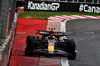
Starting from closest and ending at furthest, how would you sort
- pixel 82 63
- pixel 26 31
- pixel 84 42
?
pixel 82 63
pixel 84 42
pixel 26 31

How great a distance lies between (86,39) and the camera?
15.2m

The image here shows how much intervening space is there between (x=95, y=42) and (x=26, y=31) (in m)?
4.82

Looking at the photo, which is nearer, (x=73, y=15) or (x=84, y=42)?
(x=84, y=42)

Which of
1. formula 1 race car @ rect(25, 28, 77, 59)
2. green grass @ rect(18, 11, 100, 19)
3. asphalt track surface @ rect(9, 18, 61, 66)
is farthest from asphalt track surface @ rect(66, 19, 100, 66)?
green grass @ rect(18, 11, 100, 19)

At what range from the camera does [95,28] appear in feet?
61.8

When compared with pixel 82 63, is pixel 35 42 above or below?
above

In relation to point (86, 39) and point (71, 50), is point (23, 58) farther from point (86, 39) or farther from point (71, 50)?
point (86, 39)

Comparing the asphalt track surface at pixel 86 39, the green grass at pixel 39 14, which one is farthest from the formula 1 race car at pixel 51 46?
the green grass at pixel 39 14

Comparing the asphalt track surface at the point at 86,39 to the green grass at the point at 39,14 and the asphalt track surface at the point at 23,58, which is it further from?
the green grass at the point at 39,14

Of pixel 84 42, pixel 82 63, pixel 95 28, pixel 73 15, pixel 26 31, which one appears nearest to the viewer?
pixel 82 63

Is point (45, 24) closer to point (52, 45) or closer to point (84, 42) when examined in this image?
point (84, 42)

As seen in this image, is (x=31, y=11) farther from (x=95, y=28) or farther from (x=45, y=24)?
(x=95, y=28)

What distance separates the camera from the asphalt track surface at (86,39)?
→ 1101 centimetres

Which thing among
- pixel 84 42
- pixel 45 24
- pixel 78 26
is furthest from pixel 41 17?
pixel 84 42
